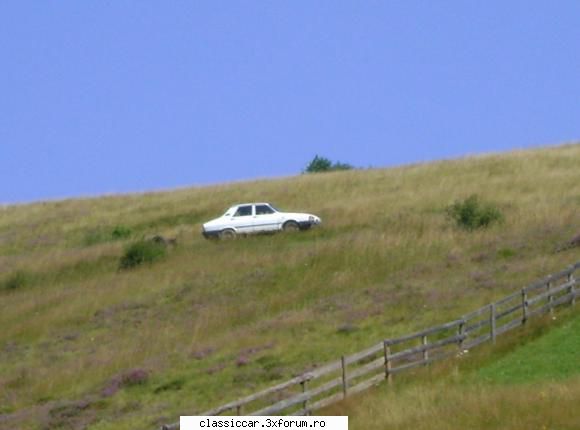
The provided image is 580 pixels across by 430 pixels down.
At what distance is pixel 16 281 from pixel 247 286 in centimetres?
1235

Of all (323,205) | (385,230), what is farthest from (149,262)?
(323,205)

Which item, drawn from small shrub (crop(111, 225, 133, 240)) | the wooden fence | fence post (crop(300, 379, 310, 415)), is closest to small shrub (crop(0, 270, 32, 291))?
small shrub (crop(111, 225, 133, 240))

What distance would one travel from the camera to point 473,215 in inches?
2008

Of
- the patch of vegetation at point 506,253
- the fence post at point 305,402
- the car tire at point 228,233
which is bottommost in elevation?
the fence post at point 305,402

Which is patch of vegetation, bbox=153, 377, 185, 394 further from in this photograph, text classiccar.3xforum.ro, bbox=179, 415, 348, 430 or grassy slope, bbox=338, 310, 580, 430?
text classiccar.3xforum.ro, bbox=179, 415, 348, 430

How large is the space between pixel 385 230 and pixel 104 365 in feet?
53.6

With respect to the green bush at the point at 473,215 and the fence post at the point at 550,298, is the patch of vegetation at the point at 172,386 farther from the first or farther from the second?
the green bush at the point at 473,215

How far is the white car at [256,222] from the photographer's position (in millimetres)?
55469

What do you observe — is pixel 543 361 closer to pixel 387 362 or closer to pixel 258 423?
pixel 387 362

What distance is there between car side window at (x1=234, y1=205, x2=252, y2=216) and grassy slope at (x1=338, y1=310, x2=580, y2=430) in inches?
1003

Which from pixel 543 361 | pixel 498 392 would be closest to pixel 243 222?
pixel 543 361

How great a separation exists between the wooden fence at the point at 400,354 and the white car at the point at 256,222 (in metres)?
22.1

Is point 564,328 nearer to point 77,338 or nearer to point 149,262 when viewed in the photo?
point 77,338

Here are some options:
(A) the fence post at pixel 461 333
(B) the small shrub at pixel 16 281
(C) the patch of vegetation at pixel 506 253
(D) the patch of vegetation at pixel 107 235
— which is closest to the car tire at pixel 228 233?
(B) the small shrub at pixel 16 281
